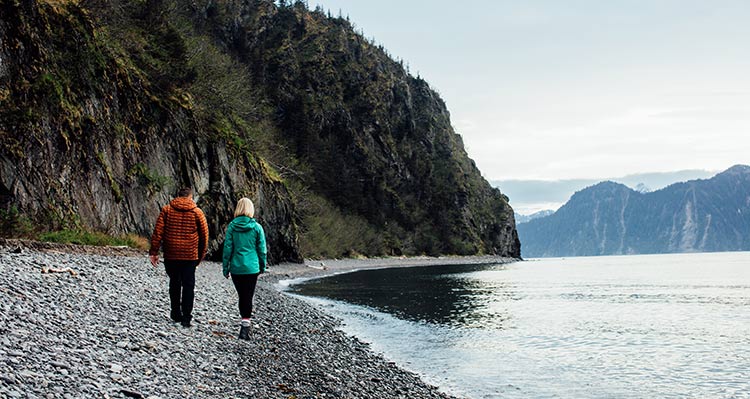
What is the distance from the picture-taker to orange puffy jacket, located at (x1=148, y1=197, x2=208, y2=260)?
11648 millimetres

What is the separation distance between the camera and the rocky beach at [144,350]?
732 centimetres

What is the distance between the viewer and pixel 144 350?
30.7 ft

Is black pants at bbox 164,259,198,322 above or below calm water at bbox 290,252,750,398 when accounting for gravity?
above

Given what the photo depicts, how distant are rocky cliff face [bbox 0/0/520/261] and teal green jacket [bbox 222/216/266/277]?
55.7 feet

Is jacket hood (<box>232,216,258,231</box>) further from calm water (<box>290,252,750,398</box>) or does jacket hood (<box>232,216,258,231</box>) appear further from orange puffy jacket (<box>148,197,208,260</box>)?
calm water (<box>290,252,750,398</box>)

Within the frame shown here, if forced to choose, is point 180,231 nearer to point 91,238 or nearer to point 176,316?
point 176,316

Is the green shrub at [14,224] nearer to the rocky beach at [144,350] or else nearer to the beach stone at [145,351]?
the rocky beach at [144,350]

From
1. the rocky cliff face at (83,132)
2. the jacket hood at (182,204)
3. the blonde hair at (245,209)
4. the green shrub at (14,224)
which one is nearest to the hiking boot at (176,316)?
the jacket hood at (182,204)

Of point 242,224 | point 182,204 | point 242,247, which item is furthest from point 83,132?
point 242,247

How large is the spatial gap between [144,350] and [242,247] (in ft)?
10.6

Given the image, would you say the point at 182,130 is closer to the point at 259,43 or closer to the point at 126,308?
the point at 126,308

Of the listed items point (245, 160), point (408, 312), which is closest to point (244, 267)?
point (408, 312)

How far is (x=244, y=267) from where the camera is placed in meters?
11.9

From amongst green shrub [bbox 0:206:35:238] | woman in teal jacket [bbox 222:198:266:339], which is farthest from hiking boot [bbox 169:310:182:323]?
green shrub [bbox 0:206:35:238]
